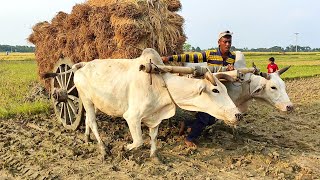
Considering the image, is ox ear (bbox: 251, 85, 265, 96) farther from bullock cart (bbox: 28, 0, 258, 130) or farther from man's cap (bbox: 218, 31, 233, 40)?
bullock cart (bbox: 28, 0, 258, 130)

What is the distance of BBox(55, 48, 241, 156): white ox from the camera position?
4.67m

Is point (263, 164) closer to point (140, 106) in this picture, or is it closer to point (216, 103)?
point (216, 103)

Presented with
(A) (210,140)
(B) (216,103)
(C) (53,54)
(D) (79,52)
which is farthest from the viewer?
(C) (53,54)

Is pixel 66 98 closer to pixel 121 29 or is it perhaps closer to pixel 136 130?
pixel 121 29

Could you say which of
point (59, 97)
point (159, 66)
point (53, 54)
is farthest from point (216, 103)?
point (53, 54)

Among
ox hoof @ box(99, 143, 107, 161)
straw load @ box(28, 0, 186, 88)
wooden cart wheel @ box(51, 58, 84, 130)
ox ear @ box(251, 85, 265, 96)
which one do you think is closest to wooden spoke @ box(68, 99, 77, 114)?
wooden cart wheel @ box(51, 58, 84, 130)

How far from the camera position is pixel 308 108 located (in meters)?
10.6

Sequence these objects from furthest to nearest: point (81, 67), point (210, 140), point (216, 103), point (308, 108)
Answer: point (308, 108)
point (210, 140)
point (81, 67)
point (216, 103)

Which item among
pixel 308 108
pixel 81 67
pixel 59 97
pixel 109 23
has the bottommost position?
pixel 308 108

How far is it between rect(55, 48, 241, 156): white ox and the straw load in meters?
0.68

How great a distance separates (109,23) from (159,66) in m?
1.67

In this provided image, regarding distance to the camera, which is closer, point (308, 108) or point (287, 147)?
point (287, 147)

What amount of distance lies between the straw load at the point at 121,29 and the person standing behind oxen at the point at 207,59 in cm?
46

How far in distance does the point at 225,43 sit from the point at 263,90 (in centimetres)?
92
